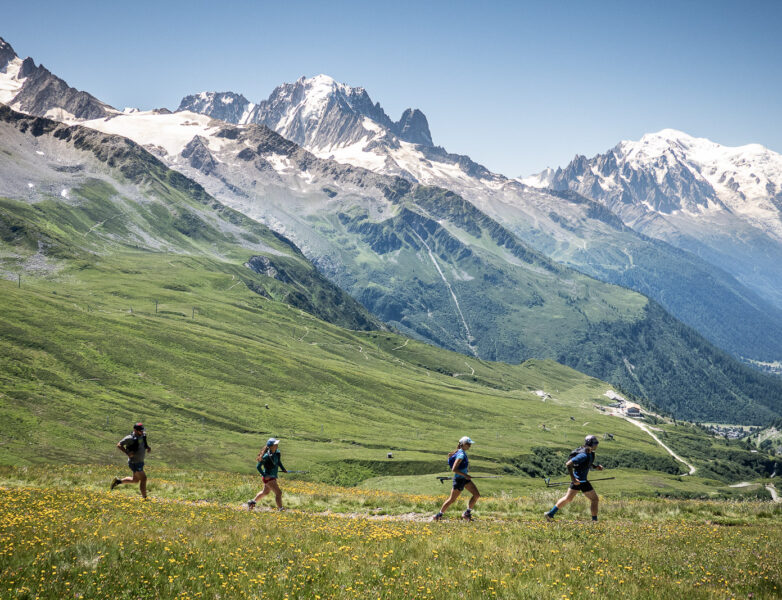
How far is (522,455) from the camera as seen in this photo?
16688cm

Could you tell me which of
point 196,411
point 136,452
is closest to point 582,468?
point 136,452

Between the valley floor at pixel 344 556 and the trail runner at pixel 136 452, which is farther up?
the valley floor at pixel 344 556

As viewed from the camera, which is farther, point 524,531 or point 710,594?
point 524,531

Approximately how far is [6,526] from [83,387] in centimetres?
12085

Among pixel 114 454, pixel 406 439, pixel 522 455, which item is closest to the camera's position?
pixel 114 454

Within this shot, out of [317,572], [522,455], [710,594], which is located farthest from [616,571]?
[522,455]

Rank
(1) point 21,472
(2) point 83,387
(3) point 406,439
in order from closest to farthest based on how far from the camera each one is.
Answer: (1) point 21,472 < (2) point 83,387 < (3) point 406,439

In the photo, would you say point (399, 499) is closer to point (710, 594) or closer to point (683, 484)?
point (710, 594)

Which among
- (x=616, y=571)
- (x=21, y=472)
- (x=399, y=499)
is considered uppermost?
(x=616, y=571)

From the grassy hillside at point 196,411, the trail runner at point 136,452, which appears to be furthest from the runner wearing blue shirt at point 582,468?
the grassy hillside at point 196,411

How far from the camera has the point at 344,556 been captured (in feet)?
50.3

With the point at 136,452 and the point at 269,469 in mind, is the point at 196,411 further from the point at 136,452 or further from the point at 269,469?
the point at 269,469

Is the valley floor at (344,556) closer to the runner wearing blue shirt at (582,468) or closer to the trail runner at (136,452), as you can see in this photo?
the runner wearing blue shirt at (582,468)

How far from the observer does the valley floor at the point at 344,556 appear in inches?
496
